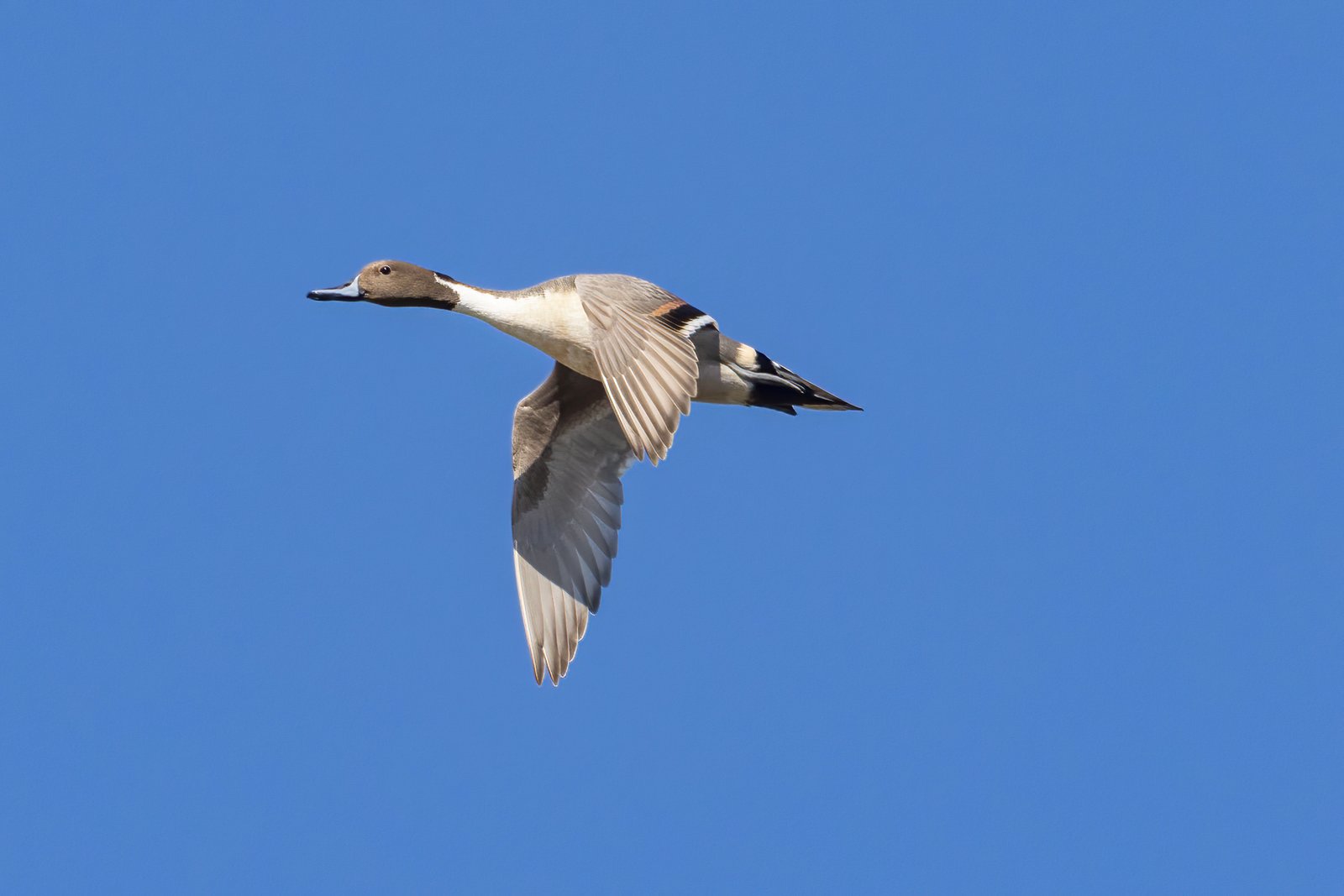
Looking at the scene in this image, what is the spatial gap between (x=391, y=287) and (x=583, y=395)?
1695 millimetres

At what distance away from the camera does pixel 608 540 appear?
1038cm

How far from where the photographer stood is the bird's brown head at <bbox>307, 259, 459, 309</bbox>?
9.52 m

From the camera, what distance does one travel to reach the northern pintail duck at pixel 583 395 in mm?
8219

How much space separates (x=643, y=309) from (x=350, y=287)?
2.07m

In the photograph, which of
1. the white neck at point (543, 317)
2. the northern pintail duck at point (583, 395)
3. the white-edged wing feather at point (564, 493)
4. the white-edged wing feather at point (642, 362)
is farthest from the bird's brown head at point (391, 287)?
the white-edged wing feather at point (564, 493)

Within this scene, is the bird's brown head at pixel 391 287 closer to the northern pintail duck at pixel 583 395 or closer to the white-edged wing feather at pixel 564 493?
the northern pintail duck at pixel 583 395

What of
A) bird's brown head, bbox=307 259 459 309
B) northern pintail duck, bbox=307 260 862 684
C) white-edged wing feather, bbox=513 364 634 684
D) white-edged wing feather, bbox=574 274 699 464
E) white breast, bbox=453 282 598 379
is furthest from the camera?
white-edged wing feather, bbox=513 364 634 684

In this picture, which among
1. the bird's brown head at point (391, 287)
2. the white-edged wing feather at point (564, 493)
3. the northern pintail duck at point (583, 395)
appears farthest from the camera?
the white-edged wing feather at point (564, 493)

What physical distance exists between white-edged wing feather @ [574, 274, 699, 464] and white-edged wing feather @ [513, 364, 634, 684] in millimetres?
1557

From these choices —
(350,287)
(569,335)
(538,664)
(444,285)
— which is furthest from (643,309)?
(538,664)

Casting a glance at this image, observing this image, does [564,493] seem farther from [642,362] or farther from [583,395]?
[642,362]

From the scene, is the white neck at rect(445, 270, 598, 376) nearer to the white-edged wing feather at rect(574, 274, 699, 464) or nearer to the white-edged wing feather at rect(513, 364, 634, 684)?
the white-edged wing feather at rect(574, 274, 699, 464)

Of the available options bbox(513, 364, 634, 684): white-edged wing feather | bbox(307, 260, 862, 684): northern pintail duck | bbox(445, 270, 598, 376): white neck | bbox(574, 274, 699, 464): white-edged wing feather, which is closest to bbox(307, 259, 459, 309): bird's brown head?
bbox(307, 260, 862, 684): northern pintail duck

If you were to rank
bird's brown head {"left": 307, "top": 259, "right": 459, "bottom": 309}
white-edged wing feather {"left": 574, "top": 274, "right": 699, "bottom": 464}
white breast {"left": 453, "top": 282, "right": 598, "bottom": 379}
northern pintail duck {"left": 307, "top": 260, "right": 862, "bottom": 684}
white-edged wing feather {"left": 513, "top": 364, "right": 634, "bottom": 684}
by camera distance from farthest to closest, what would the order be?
white-edged wing feather {"left": 513, "top": 364, "right": 634, "bottom": 684} < bird's brown head {"left": 307, "top": 259, "right": 459, "bottom": 309} < white breast {"left": 453, "top": 282, "right": 598, "bottom": 379} < northern pintail duck {"left": 307, "top": 260, "right": 862, "bottom": 684} < white-edged wing feather {"left": 574, "top": 274, "right": 699, "bottom": 464}
